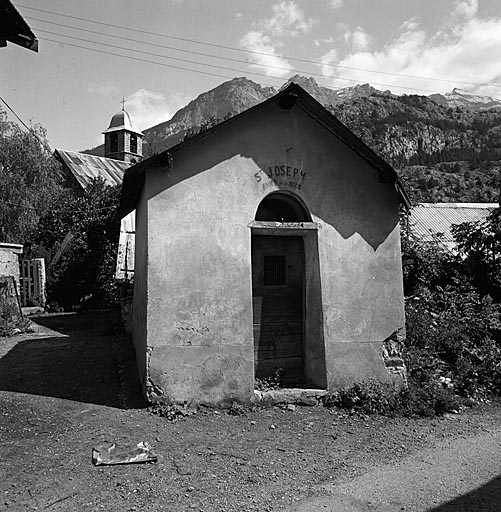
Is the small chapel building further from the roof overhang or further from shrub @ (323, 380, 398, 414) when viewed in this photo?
the roof overhang

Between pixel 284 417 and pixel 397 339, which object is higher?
pixel 397 339

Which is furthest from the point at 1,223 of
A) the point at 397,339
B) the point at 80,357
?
the point at 397,339

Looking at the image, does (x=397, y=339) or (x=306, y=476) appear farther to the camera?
(x=397, y=339)

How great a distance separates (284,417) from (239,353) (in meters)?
1.07

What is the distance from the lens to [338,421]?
646 cm

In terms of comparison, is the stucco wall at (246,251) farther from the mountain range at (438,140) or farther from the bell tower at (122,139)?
the bell tower at (122,139)

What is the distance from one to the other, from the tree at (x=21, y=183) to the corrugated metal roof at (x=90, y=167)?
9.54 m

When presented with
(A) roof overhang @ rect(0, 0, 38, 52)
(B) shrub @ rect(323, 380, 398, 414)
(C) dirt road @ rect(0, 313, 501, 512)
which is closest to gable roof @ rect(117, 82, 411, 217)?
(A) roof overhang @ rect(0, 0, 38, 52)

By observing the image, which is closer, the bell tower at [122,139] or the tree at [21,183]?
the tree at [21,183]

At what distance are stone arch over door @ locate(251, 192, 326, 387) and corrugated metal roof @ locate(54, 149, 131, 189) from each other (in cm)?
2608

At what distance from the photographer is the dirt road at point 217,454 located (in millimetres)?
4375

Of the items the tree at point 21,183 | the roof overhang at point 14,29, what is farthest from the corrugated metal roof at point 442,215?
Answer: the roof overhang at point 14,29

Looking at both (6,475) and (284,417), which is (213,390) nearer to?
(284,417)

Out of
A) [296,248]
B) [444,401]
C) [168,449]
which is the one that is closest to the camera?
[168,449]
